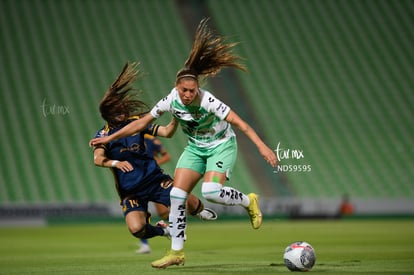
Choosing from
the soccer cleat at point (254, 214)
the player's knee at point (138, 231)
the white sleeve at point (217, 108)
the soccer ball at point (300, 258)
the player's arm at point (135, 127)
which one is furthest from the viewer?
the player's knee at point (138, 231)

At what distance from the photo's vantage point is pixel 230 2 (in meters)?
30.4

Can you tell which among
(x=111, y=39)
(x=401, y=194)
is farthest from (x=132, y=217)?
(x=111, y=39)

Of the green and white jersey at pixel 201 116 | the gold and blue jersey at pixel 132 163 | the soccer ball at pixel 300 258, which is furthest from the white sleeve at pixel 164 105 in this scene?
the soccer ball at pixel 300 258

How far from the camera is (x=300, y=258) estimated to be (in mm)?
8203

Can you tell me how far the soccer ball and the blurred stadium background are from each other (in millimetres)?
14590

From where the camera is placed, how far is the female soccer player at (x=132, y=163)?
9.69 m

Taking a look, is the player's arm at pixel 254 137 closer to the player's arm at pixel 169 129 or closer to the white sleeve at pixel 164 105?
the white sleeve at pixel 164 105

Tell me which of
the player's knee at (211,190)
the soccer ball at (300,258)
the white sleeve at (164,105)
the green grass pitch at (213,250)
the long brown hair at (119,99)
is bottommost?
the green grass pitch at (213,250)

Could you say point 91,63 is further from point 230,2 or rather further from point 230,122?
point 230,122

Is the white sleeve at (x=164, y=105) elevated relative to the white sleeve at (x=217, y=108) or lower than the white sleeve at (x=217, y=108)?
elevated

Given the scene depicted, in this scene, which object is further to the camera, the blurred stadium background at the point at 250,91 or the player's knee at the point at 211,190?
the blurred stadium background at the point at 250,91

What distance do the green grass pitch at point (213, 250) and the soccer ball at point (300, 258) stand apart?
0.15m

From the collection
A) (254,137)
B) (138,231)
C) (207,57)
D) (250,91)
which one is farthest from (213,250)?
(250,91)

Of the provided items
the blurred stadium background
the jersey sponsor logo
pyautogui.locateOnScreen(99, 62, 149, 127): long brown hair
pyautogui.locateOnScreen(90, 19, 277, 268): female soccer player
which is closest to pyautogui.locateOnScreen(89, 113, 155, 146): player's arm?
pyautogui.locateOnScreen(90, 19, 277, 268): female soccer player
